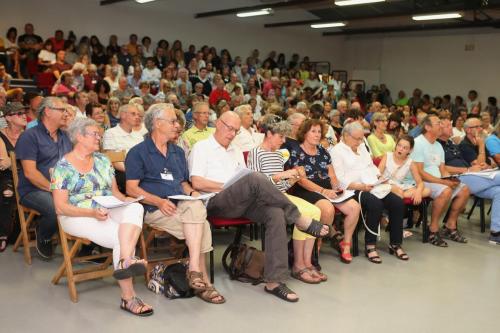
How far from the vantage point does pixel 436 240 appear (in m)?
4.77

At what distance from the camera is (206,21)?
14.3m

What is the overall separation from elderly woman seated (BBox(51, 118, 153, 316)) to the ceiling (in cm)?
917

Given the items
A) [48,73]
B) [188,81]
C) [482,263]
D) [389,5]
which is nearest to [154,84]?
[188,81]

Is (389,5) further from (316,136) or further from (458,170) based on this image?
(316,136)

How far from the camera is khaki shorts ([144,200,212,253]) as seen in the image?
3.22 metres

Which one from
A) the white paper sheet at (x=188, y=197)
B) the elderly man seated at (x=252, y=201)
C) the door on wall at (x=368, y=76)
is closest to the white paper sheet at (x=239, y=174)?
the elderly man seated at (x=252, y=201)

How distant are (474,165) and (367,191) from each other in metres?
1.85

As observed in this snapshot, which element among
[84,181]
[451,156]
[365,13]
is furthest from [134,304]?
[365,13]

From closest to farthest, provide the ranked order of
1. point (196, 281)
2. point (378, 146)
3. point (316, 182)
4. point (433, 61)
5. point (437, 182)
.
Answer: point (196, 281) → point (316, 182) → point (437, 182) → point (378, 146) → point (433, 61)

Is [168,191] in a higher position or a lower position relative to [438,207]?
higher

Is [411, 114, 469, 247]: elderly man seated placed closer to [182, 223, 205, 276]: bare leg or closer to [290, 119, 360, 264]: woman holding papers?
[290, 119, 360, 264]: woman holding papers

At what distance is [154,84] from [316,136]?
23.7 ft

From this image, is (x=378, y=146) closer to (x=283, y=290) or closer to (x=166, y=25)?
(x=283, y=290)

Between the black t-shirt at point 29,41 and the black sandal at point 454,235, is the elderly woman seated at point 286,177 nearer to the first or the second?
the black sandal at point 454,235
